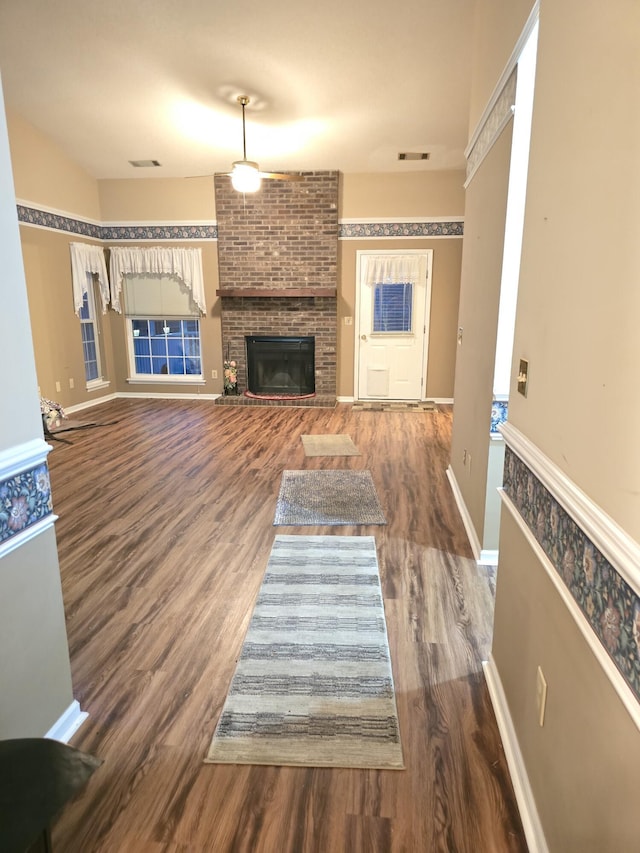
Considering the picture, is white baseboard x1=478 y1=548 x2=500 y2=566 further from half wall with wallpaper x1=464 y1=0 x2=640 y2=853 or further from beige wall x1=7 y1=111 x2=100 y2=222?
beige wall x1=7 y1=111 x2=100 y2=222

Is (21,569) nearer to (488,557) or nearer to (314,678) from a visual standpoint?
(314,678)

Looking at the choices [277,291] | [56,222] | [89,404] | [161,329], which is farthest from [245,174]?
[89,404]

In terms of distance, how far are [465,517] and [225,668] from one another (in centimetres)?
187

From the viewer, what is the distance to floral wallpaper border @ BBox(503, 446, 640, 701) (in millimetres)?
839

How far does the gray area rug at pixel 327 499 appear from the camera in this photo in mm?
3361

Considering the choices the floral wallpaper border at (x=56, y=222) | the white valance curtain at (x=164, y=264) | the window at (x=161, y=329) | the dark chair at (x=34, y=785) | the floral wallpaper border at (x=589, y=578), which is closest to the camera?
the dark chair at (x=34, y=785)

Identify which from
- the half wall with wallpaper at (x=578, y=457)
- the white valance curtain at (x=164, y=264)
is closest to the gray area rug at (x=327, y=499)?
the half wall with wallpaper at (x=578, y=457)

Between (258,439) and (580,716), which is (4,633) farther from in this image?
(258,439)

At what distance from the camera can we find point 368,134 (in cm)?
573

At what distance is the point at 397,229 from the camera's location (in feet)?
22.1

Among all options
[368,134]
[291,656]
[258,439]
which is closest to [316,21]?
[368,134]

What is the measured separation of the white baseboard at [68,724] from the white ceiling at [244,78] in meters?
4.63

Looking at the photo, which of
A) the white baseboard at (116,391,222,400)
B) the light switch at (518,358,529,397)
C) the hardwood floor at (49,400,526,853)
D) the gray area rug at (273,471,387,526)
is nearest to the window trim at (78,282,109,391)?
the white baseboard at (116,391,222,400)

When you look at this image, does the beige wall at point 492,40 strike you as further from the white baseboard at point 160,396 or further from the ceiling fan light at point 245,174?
the white baseboard at point 160,396
